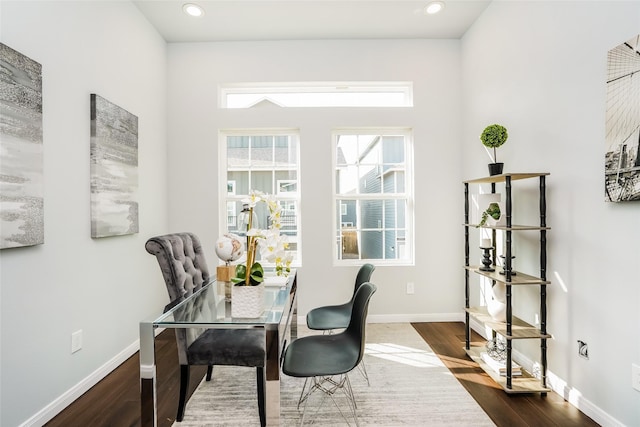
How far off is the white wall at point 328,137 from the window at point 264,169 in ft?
0.55

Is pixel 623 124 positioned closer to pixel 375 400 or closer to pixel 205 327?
pixel 375 400

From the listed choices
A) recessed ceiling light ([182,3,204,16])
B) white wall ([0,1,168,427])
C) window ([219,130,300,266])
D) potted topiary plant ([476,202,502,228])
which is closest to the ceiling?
recessed ceiling light ([182,3,204,16])

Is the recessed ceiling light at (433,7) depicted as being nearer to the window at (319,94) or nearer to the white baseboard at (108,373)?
the window at (319,94)

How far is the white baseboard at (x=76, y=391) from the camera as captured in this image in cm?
181

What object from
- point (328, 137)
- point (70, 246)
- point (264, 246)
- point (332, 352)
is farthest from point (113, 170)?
point (332, 352)

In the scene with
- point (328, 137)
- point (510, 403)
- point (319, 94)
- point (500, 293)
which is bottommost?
point (510, 403)

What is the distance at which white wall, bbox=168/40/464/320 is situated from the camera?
11.4 ft

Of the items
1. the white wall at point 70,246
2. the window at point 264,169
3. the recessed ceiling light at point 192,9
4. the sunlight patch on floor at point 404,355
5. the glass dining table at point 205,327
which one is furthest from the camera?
the window at point 264,169

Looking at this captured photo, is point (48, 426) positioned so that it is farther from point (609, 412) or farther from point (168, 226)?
point (609, 412)

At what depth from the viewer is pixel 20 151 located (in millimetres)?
1692

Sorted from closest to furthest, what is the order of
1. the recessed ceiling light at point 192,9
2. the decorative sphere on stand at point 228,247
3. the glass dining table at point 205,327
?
the glass dining table at point 205,327
the decorative sphere on stand at point 228,247
the recessed ceiling light at point 192,9

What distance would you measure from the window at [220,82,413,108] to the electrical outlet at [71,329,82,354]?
2.55 m

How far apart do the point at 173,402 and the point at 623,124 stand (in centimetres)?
306

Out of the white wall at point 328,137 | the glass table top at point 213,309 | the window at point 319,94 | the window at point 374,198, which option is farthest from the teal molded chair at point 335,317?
the window at point 319,94
